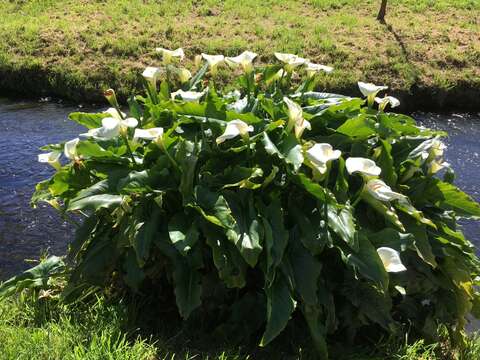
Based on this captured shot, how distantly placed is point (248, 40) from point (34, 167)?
5495 mm

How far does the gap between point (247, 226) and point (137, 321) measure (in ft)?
2.82

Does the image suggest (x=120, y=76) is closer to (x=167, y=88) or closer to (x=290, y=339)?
(x=167, y=88)

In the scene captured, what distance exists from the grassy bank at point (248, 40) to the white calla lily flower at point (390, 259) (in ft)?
21.5

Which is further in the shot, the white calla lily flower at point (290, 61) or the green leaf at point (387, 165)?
the white calla lily flower at point (290, 61)

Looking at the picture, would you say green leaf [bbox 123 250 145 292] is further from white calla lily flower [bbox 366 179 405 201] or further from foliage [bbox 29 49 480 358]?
white calla lily flower [bbox 366 179 405 201]

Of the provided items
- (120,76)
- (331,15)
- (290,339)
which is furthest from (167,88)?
(331,15)

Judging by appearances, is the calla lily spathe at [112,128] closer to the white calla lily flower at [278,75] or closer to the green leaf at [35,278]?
the green leaf at [35,278]

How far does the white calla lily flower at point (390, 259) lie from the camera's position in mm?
2883

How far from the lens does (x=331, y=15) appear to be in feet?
40.5

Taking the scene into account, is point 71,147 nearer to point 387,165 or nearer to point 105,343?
point 105,343

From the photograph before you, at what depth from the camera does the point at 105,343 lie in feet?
9.29

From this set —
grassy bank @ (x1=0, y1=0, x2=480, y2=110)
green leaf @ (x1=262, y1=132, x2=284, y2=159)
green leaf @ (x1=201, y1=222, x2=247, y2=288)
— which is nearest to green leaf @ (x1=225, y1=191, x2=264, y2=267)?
green leaf @ (x1=201, y1=222, x2=247, y2=288)

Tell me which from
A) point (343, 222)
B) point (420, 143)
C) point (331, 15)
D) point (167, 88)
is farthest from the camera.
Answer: point (331, 15)

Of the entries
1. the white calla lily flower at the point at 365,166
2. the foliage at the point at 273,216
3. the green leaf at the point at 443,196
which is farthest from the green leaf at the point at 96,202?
the green leaf at the point at 443,196
